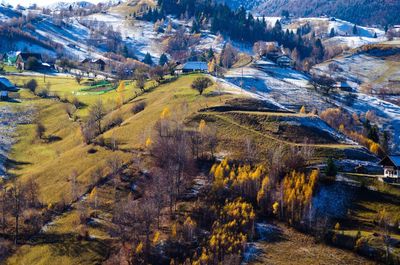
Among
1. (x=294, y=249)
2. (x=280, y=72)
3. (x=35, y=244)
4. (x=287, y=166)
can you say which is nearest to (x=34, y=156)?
(x=35, y=244)

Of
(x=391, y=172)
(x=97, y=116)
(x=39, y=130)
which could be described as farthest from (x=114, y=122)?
(x=391, y=172)

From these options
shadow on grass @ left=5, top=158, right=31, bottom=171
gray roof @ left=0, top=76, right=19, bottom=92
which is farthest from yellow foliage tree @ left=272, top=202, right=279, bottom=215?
gray roof @ left=0, top=76, right=19, bottom=92

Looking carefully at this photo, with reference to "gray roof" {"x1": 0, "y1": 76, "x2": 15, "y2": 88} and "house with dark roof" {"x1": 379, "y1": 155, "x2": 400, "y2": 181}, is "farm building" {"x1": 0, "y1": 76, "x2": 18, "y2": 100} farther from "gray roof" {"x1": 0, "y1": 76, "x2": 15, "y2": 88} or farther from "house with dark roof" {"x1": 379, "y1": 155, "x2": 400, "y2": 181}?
"house with dark roof" {"x1": 379, "y1": 155, "x2": 400, "y2": 181}

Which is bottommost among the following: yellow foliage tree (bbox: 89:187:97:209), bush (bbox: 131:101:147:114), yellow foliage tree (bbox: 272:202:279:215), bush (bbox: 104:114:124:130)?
yellow foliage tree (bbox: 89:187:97:209)

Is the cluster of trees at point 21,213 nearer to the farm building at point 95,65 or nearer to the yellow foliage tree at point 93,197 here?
the yellow foliage tree at point 93,197

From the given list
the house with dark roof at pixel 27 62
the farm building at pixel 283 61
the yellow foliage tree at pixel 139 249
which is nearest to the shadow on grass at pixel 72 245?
the yellow foliage tree at pixel 139 249

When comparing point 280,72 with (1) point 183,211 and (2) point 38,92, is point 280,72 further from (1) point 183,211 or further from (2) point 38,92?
(1) point 183,211

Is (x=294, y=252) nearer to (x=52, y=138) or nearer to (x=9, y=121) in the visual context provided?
(x=52, y=138)
